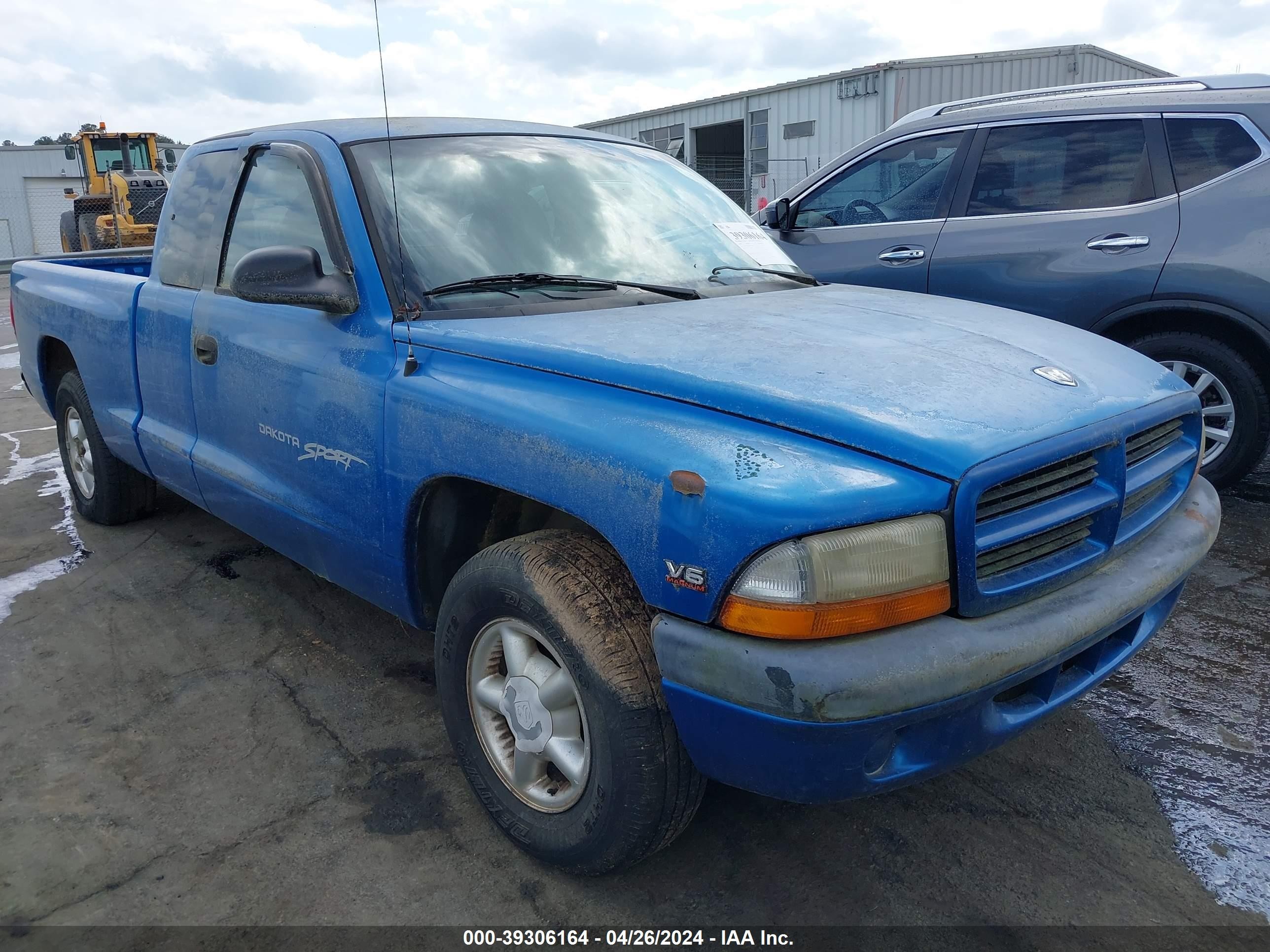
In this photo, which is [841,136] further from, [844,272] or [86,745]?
[86,745]

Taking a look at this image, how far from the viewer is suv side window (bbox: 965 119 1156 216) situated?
4.83 m

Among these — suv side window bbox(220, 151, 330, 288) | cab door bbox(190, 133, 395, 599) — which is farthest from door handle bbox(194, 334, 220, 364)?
suv side window bbox(220, 151, 330, 288)

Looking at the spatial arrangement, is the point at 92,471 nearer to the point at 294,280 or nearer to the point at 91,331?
the point at 91,331

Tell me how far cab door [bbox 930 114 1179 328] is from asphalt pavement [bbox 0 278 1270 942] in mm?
1755

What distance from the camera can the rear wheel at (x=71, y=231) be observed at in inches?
854

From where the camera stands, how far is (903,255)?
5.30 metres

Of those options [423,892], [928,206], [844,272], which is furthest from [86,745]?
[928,206]

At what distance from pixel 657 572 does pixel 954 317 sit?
1391 millimetres

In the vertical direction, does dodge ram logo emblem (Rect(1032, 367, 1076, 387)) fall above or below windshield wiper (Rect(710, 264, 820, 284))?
below

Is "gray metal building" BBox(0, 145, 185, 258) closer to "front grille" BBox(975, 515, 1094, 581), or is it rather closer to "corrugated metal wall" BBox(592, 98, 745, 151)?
"corrugated metal wall" BBox(592, 98, 745, 151)

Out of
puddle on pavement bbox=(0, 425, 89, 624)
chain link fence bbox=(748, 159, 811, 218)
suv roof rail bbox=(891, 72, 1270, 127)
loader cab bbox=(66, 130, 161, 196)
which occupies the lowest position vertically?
puddle on pavement bbox=(0, 425, 89, 624)

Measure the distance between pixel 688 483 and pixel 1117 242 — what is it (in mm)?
3826

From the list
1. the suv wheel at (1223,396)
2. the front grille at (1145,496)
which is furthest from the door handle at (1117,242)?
the front grille at (1145,496)

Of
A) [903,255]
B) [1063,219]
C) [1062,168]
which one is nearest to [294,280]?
[903,255]
